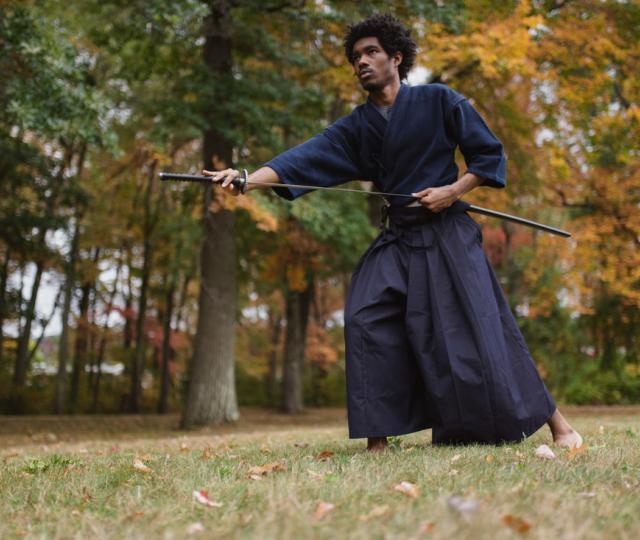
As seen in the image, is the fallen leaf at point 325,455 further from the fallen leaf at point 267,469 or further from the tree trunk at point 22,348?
the tree trunk at point 22,348

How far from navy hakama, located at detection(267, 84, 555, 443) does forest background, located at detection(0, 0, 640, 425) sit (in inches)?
190

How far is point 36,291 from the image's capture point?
16.9 m

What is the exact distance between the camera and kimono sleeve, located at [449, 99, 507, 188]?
3.98 metres

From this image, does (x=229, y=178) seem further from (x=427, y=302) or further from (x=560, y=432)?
(x=560, y=432)

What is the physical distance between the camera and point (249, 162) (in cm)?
1195

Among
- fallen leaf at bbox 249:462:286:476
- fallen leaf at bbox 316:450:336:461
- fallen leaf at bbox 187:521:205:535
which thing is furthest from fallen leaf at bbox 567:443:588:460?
fallen leaf at bbox 187:521:205:535

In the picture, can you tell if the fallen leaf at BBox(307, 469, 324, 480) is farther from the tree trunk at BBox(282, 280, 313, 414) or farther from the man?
the tree trunk at BBox(282, 280, 313, 414)

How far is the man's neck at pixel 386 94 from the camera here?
4.12m

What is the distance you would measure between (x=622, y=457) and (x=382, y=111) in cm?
217

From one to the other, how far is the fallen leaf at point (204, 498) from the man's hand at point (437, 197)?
1.98 m

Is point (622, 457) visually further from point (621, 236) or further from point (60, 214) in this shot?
point (60, 214)

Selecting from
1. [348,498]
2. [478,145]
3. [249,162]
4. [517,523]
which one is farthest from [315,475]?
[249,162]

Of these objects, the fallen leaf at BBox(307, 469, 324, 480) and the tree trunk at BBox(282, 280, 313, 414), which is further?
the tree trunk at BBox(282, 280, 313, 414)

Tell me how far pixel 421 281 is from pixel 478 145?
0.80m
